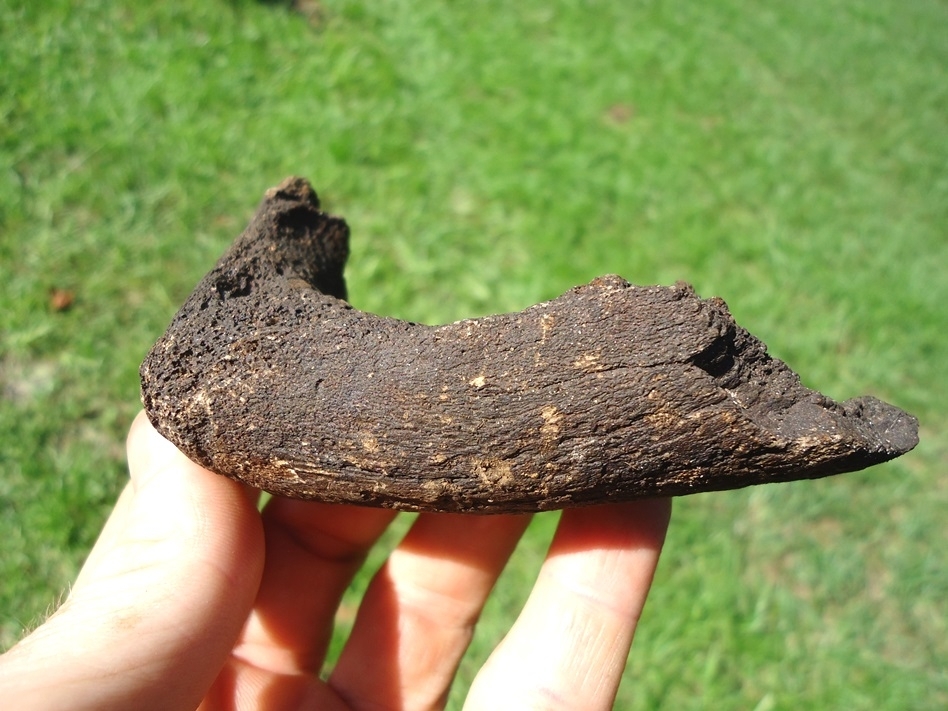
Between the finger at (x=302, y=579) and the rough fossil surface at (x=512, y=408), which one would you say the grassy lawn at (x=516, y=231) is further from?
the rough fossil surface at (x=512, y=408)

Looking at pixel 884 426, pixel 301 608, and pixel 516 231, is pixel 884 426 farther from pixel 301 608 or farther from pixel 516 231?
pixel 516 231

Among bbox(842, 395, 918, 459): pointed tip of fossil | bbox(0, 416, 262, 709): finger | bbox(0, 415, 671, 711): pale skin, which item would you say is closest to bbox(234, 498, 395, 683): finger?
bbox(0, 415, 671, 711): pale skin

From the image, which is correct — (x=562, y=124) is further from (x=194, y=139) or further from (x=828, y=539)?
(x=828, y=539)

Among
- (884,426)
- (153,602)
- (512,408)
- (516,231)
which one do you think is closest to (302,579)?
(153,602)

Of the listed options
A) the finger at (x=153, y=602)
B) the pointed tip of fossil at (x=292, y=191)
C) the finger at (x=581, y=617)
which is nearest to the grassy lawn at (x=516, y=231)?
the finger at (x=581, y=617)

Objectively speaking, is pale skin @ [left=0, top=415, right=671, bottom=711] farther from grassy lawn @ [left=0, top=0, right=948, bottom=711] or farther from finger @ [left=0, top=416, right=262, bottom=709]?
grassy lawn @ [left=0, top=0, right=948, bottom=711]

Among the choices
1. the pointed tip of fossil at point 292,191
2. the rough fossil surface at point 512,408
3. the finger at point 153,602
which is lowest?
the finger at point 153,602

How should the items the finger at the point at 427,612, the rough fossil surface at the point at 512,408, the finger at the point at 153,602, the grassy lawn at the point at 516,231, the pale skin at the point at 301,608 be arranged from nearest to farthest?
1. the finger at the point at 153,602
2. the pale skin at the point at 301,608
3. the rough fossil surface at the point at 512,408
4. the finger at the point at 427,612
5. the grassy lawn at the point at 516,231
